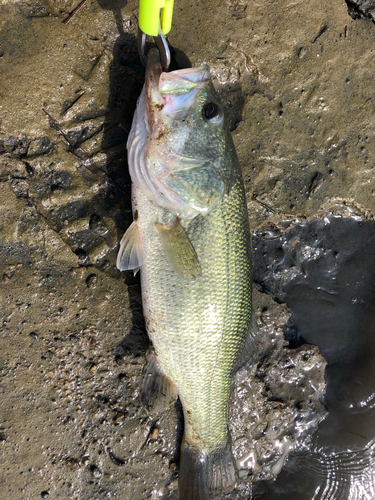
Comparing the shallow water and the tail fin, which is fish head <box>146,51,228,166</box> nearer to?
the shallow water

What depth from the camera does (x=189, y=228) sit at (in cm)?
231

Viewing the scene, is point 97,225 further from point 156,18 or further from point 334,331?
point 334,331

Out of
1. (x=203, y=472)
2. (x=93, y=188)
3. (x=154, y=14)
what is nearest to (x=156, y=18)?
(x=154, y=14)

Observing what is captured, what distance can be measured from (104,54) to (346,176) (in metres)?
2.62

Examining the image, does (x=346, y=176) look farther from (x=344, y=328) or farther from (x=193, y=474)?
(x=193, y=474)

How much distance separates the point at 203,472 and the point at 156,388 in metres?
0.89

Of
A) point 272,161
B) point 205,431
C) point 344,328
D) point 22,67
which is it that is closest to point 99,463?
point 205,431

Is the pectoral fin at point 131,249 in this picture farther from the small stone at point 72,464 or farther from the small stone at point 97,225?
the small stone at point 72,464

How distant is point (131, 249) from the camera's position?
2.48 m

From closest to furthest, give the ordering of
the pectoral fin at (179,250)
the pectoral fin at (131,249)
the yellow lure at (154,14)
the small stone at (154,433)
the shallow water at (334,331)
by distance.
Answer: the yellow lure at (154,14)
the pectoral fin at (179,250)
the pectoral fin at (131,249)
the small stone at (154,433)
the shallow water at (334,331)

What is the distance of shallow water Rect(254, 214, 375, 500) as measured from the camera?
3.33 meters

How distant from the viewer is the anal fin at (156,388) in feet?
8.64

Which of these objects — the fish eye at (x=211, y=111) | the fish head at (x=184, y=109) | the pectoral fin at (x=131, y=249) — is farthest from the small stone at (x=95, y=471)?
the fish eye at (x=211, y=111)

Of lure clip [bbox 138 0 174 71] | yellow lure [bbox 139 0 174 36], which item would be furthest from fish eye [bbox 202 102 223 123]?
yellow lure [bbox 139 0 174 36]
